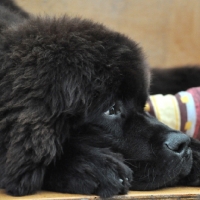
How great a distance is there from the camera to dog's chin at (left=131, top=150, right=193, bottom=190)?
1.74 meters

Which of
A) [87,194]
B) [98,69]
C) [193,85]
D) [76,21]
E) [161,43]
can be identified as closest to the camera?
[87,194]

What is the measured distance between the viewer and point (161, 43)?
15.9 feet

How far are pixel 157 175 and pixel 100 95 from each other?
39 cm

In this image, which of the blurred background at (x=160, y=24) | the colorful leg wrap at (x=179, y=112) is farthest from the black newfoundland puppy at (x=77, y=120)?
the blurred background at (x=160, y=24)

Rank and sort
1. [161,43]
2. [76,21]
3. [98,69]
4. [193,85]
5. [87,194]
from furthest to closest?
1. [161,43]
2. [193,85]
3. [76,21]
4. [98,69]
5. [87,194]

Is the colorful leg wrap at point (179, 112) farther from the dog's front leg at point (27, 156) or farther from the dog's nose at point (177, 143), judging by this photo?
the dog's front leg at point (27, 156)

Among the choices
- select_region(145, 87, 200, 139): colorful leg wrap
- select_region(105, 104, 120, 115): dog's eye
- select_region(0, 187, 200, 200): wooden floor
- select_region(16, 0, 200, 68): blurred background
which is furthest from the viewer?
select_region(16, 0, 200, 68): blurred background

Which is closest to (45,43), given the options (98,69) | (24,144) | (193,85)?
(98,69)

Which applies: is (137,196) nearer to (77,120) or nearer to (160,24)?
(77,120)

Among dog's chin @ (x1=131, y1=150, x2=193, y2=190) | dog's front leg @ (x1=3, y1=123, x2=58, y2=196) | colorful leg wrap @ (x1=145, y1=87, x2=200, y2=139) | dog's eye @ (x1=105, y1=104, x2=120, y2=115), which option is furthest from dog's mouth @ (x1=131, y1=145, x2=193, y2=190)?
colorful leg wrap @ (x1=145, y1=87, x2=200, y2=139)

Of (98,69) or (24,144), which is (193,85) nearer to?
(98,69)

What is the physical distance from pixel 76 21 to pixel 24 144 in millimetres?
613

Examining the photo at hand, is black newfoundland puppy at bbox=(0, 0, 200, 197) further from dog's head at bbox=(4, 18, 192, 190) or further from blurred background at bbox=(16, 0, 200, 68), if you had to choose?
blurred background at bbox=(16, 0, 200, 68)

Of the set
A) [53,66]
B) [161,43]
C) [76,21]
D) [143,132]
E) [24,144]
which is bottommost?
[24,144]
